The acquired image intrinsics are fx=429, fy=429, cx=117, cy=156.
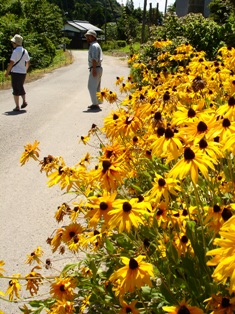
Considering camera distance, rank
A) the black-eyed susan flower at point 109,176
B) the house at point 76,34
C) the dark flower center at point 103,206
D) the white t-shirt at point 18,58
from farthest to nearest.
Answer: the house at point 76,34 → the white t-shirt at point 18,58 → the black-eyed susan flower at point 109,176 → the dark flower center at point 103,206

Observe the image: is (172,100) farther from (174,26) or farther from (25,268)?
(174,26)

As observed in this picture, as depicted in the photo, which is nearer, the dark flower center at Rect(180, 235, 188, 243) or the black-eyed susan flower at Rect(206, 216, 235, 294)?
the black-eyed susan flower at Rect(206, 216, 235, 294)

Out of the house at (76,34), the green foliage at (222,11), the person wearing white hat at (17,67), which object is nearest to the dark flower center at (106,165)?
the person wearing white hat at (17,67)

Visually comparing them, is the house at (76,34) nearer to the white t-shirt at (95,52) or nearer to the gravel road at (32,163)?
the gravel road at (32,163)

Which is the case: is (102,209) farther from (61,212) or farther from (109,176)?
(61,212)

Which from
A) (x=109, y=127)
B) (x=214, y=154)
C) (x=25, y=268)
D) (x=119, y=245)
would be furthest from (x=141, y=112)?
(x=25, y=268)

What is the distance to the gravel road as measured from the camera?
11.3ft

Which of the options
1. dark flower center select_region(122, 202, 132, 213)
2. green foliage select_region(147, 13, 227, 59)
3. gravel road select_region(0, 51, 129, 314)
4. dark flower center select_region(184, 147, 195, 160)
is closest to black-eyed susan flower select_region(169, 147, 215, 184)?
dark flower center select_region(184, 147, 195, 160)

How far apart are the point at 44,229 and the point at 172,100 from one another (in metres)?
1.68

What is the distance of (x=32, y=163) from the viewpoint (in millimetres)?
5543

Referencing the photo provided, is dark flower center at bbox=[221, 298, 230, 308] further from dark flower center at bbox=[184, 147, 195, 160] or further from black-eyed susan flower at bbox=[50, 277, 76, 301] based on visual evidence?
black-eyed susan flower at bbox=[50, 277, 76, 301]

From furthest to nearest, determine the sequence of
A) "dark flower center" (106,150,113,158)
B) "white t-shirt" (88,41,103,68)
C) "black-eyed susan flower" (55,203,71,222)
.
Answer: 1. "white t-shirt" (88,41,103,68)
2. "black-eyed susan flower" (55,203,71,222)
3. "dark flower center" (106,150,113,158)

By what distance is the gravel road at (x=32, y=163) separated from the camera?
11.3 feet

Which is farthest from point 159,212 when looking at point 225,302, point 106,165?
point 225,302
